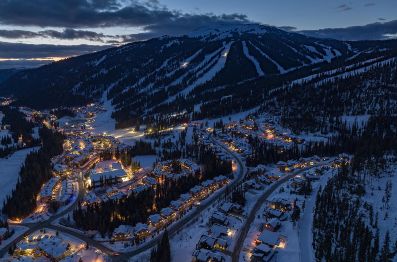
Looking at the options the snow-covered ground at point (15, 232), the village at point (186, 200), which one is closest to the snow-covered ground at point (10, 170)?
the village at point (186, 200)

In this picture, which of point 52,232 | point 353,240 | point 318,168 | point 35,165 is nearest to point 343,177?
point 318,168

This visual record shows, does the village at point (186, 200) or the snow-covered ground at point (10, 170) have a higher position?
the village at point (186, 200)

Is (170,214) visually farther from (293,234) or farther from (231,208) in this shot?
(293,234)

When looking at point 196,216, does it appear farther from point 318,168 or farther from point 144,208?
point 318,168

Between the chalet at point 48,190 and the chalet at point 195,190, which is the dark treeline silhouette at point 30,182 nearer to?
the chalet at point 48,190

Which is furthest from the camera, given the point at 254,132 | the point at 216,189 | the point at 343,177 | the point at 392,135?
the point at 254,132

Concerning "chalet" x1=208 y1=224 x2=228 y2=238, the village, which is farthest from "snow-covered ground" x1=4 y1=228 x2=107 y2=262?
"chalet" x1=208 y1=224 x2=228 y2=238

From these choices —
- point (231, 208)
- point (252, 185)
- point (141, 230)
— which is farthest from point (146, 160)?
point (231, 208)
